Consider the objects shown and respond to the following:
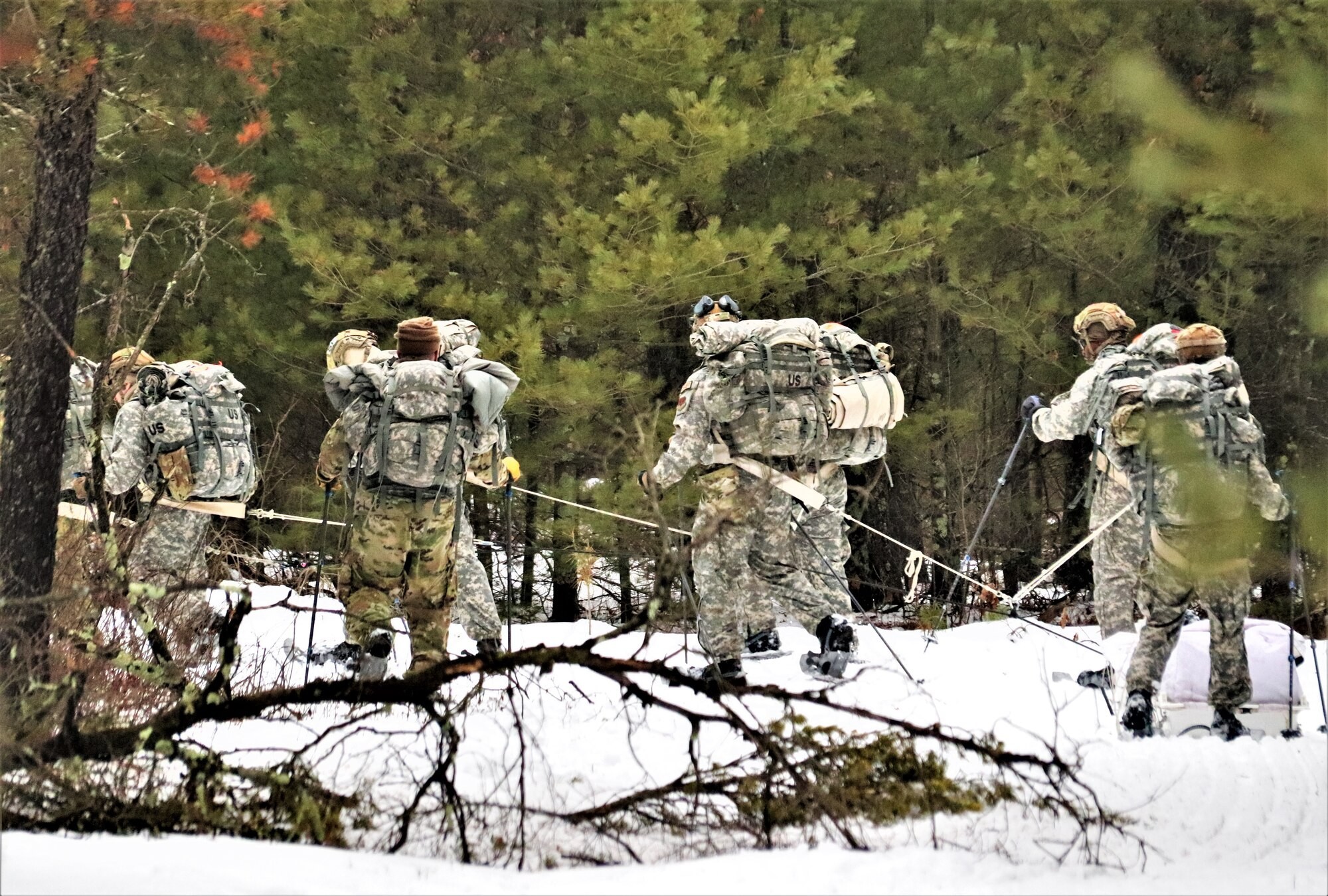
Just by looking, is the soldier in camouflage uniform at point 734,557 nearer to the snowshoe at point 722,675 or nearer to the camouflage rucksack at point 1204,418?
the snowshoe at point 722,675

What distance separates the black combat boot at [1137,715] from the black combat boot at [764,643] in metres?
2.30

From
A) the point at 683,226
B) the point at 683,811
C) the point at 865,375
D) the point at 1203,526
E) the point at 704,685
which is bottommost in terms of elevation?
the point at 683,811

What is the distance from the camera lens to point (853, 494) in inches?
494

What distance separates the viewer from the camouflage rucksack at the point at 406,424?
20.8ft

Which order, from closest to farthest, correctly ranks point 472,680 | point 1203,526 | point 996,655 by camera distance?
point 1203,526, point 472,680, point 996,655

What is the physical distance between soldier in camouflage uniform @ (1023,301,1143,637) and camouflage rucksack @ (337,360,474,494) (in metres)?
3.45

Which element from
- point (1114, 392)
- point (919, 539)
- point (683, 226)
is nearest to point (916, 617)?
point (919, 539)

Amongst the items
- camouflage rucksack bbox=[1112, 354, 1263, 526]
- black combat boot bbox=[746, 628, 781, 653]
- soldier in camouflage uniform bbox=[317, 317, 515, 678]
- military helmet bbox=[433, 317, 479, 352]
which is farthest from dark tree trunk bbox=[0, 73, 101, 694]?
camouflage rucksack bbox=[1112, 354, 1263, 526]

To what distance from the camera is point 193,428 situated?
7.94 metres

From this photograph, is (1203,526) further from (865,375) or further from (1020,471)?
(1020,471)

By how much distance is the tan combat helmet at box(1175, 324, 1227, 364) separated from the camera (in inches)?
241

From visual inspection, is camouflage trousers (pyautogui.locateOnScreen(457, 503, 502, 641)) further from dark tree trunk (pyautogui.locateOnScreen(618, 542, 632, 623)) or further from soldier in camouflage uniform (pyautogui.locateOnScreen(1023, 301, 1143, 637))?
soldier in camouflage uniform (pyautogui.locateOnScreen(1023, 301, 1143, 637))

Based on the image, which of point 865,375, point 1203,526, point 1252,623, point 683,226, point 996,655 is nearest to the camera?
point 1203,526

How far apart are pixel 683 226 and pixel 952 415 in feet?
9.77
